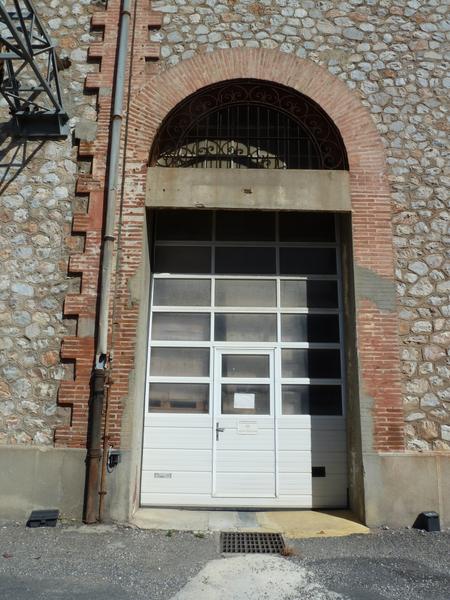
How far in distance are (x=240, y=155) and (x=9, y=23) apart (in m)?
3.40

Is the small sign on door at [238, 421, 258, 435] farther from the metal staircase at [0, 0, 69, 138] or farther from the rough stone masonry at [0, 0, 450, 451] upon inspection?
the metal staircase at [0, 0, 69, 138]

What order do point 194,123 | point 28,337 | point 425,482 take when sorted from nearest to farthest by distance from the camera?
point 425,482 < point 28,337 < point 194,123

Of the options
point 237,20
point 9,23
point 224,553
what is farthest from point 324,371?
point 9,23

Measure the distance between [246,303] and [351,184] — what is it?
7.53 ft

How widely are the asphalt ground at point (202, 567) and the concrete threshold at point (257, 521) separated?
231mm

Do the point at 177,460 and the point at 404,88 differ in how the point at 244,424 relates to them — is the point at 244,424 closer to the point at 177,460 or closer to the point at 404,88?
the point at 177,460

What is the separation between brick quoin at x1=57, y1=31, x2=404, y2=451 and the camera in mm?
6025

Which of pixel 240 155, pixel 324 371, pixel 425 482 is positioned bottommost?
pixel 425 482

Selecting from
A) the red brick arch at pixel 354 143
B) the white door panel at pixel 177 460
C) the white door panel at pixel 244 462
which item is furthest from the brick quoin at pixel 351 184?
the white door panel at pixel 244 462

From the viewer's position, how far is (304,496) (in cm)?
650

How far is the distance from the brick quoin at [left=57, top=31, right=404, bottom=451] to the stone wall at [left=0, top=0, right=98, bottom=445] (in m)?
0.34

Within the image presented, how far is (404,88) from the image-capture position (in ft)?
22.5

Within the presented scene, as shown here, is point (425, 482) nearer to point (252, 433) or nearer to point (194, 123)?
point (252, 433)

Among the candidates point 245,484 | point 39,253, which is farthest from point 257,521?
point 39,253
